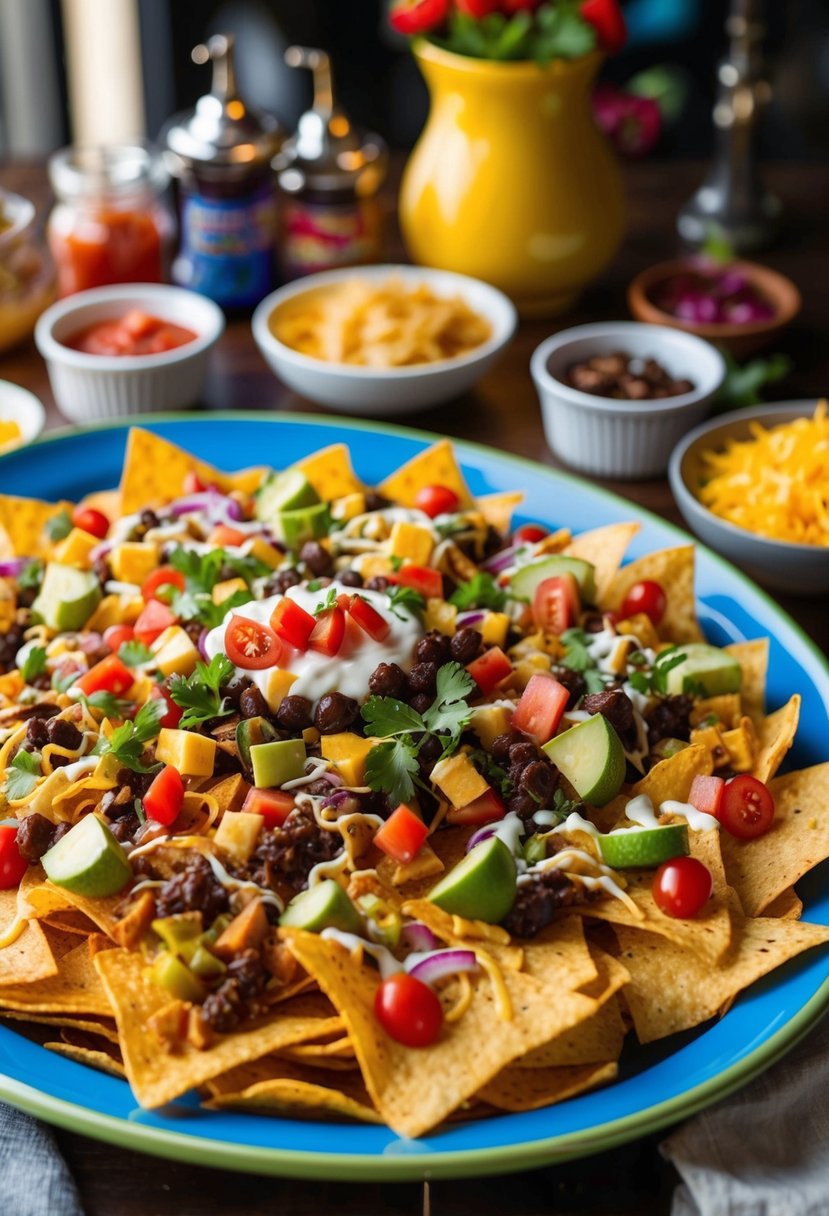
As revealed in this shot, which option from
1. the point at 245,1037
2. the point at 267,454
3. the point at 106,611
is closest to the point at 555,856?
the point at 245,1037

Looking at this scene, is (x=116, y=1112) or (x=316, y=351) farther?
(x=316, y=351)

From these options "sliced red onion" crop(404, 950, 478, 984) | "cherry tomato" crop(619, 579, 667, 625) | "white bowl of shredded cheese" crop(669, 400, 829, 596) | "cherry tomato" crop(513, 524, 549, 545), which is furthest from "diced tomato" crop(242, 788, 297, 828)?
"white bowl of shredded cheese" crop(669, 400, 829, 596)

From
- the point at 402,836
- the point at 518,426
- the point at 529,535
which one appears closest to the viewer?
the point at 402,836

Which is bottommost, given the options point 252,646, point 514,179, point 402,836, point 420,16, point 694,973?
point 694,973

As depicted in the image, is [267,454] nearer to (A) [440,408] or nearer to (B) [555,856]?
(A) [440,408]

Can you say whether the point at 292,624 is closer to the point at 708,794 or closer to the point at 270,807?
the point at 270,807

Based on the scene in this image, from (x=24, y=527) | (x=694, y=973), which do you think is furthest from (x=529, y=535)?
(x=694, y=973)

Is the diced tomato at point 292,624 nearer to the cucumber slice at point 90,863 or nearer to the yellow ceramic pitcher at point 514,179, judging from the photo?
the cucumber slice at point 90,863
